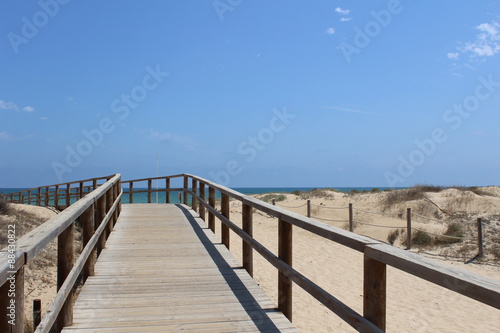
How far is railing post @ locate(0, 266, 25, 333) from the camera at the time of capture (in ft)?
6.70

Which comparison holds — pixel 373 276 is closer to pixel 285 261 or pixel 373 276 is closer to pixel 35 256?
pixel 285 261

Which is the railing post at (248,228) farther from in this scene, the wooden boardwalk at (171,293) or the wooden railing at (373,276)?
the wooden railing at (373,276)

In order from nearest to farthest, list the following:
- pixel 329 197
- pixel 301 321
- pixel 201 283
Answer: pixel 201 283
pixel 301 321
pixel 329 197

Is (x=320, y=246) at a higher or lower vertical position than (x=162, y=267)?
lower

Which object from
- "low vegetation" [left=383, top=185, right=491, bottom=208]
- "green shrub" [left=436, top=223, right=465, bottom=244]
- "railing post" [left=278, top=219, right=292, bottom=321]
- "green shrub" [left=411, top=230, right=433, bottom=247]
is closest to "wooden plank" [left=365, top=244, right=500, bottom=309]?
"railing post" [left=278, top=219, right=292, bottom=321]

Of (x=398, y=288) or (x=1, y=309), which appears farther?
(x=398, y=288)

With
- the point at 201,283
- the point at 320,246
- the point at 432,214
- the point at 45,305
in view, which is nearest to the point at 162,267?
the point at 201,283

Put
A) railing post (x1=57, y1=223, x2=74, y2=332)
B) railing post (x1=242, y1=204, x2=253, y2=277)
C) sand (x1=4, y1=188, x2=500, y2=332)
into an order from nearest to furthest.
A: railing post (x1=57, y1=223, x2=74, y2=332) < railing post (x1=242, y1=204, x2=253, y2=277) < sand (x1=4, y1=188, x2=500, y2=332)

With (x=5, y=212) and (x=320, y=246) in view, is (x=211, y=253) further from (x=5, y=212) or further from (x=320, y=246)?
(x=5, y=212)

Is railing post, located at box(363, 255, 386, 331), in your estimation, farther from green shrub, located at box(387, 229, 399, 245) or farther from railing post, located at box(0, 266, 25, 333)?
green shrub, located at box(387, 229, 399, 245)

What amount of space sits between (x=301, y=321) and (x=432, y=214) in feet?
48.7

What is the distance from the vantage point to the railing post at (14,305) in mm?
2043

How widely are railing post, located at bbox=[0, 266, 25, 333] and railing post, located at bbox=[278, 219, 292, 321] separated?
2401 millimetres

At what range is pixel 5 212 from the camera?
14422 millimetres
